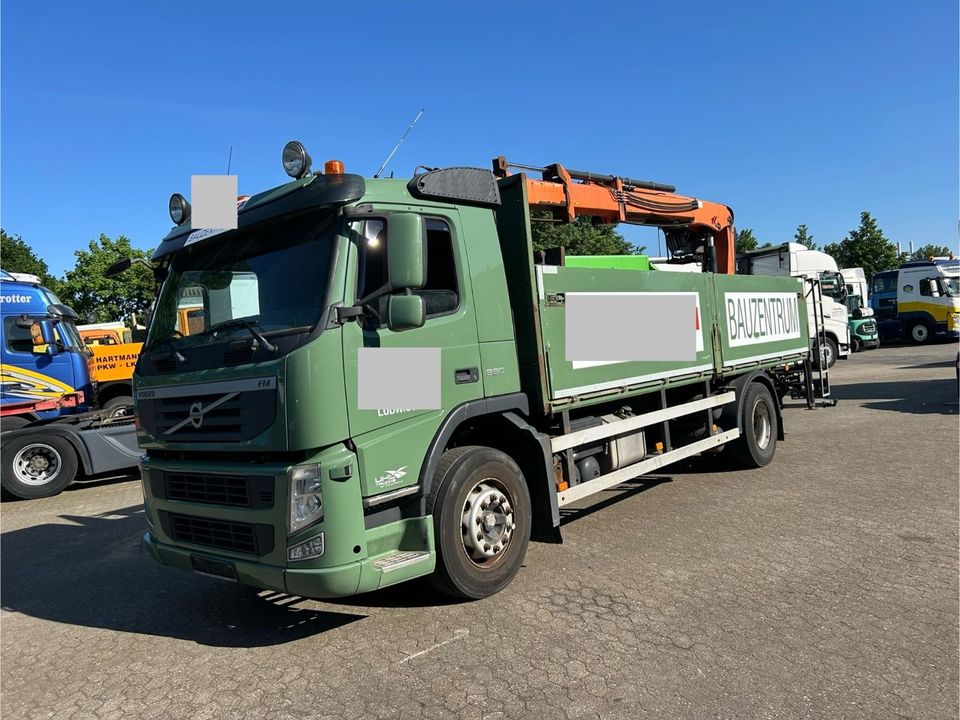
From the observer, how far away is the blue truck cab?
35.2 feet

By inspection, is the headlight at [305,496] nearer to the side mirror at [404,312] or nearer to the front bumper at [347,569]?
the front bumper at [347,569]

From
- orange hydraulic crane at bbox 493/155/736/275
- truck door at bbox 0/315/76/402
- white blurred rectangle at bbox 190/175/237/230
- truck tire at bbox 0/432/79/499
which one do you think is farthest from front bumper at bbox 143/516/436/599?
truck door at bbox 0/315/76/402

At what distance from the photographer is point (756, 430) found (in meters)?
7.86

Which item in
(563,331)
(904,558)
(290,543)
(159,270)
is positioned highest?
(159,270)

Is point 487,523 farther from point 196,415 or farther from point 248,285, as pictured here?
point 248,285

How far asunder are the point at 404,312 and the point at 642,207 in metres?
4.77

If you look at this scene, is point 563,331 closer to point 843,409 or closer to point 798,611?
point 798,611

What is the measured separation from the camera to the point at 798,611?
12.7ft

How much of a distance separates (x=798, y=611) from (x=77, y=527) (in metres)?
7.34

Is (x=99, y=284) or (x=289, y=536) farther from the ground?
(x=99, y=284)

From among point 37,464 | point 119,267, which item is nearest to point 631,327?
point 119,267

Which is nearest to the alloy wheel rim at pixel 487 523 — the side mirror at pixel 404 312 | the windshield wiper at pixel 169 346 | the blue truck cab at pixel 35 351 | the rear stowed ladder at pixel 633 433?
the rear stowed ladder at pixel 633 433

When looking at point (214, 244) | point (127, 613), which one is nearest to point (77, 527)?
point (127, 613)

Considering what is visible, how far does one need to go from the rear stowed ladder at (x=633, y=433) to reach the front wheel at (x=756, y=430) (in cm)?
25
